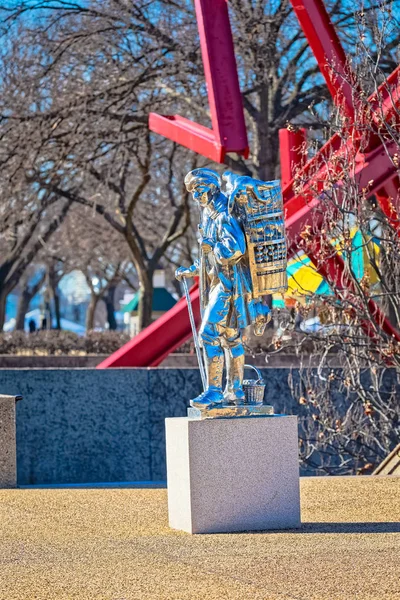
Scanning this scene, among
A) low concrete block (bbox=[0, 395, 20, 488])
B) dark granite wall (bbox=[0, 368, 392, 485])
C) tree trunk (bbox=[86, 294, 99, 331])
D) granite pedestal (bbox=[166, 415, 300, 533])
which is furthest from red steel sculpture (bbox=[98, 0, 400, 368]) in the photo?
tree trunk (bbox=[86, 294, 99, 331])

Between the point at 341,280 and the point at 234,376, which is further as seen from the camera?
the point at 341,280

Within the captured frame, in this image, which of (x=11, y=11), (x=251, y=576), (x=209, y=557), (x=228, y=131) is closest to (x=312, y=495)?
(x=209, y=557)

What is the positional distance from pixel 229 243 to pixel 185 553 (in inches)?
86.6

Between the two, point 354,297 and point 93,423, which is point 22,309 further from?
point 354,297

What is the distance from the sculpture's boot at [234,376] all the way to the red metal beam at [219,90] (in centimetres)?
486

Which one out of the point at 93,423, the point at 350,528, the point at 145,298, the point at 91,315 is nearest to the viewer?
the point at 350,528

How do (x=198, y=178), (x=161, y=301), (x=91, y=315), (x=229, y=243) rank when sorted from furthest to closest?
(x=91, y=315)
(x=161, y=301)
(x=198, y=178)
(x=229, y=243)

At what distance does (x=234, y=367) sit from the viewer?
8336mm

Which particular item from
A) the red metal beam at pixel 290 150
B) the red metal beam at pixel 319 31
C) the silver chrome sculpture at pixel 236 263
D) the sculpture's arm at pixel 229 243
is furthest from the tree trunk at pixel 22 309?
the sculpture's arm at pixel 229 243

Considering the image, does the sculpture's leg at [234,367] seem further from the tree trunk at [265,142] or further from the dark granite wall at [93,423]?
the tree trunk at [265,142]

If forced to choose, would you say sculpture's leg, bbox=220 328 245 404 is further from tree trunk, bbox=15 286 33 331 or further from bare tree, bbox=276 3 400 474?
tree trunk, bbox=15 286 33 331

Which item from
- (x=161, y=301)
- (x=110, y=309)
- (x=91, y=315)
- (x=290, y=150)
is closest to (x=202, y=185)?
(x=290, y=150)

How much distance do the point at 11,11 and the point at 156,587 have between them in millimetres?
13091

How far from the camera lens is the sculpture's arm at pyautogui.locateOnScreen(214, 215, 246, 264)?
802 centimetres
